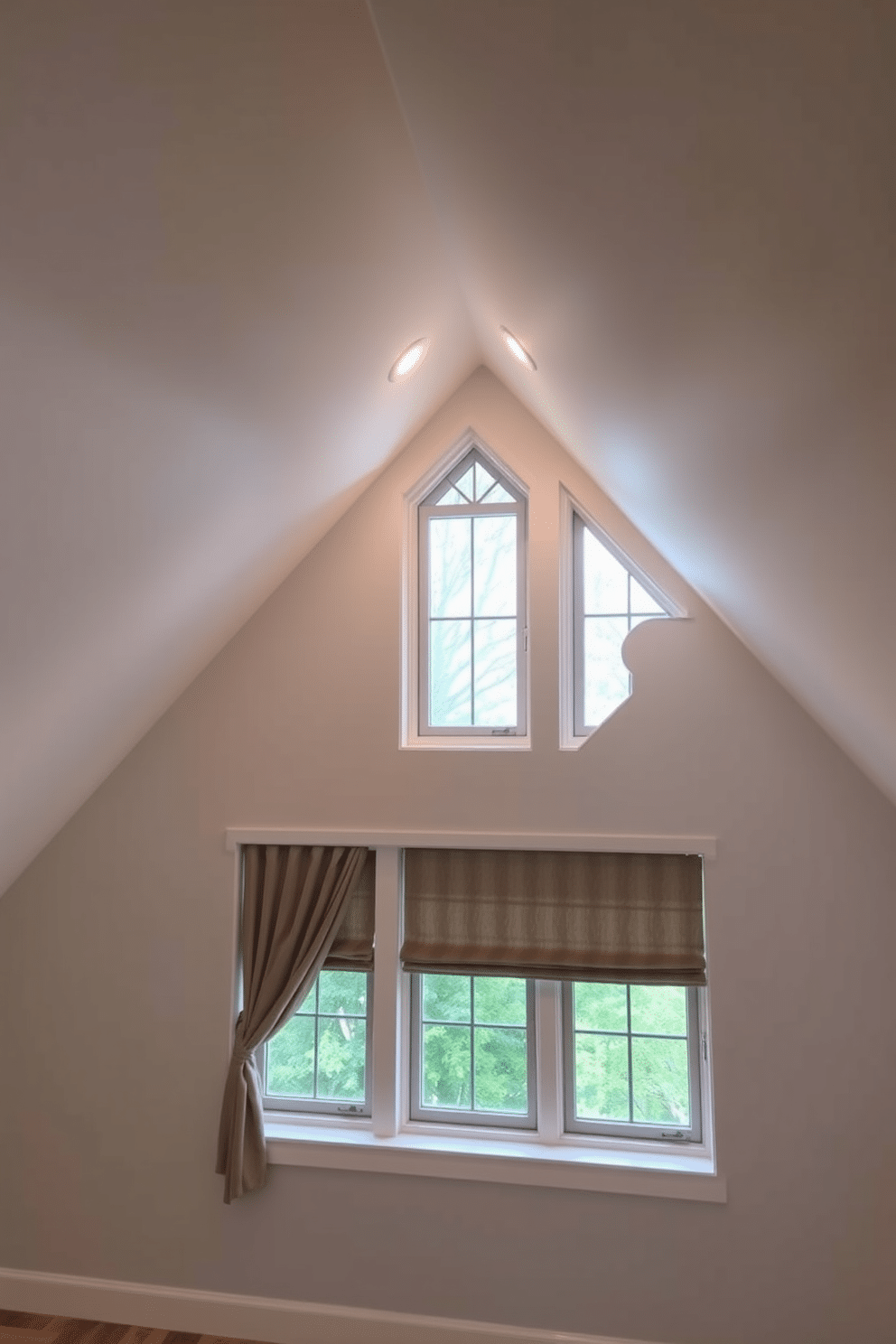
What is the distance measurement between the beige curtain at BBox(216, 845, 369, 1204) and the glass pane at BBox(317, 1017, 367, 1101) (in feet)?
0.78

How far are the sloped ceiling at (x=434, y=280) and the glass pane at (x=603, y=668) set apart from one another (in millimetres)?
586

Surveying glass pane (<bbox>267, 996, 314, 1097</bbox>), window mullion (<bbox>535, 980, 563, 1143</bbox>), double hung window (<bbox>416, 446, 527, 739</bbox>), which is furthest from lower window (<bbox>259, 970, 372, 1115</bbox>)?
double hung window (<bbox>416, 446, 527, 739</bbox>)

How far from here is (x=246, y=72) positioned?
169cm

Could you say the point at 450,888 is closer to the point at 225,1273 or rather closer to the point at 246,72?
the point at 225,1273

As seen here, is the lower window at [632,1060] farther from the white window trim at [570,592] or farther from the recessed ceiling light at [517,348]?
the recessed ceiling light at [517,348]

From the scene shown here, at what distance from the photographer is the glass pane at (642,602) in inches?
156

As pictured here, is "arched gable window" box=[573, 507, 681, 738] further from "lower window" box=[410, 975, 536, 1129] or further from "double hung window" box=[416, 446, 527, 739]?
"lower window" box=[410, 975, 536, 1129]

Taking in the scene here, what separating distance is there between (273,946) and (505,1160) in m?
1.19

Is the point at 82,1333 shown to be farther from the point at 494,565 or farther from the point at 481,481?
the point at 481,481

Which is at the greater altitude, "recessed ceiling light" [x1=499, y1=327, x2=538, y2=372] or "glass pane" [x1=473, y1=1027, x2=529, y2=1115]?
"recessed ceiling light" [x1=499, y1=327, x2=538, y2=372]

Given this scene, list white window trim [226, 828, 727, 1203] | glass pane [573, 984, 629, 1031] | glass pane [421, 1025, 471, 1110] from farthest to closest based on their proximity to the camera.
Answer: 1. glass pane [421, 1025, 471, 1110]
2. glass pane [573, 984, 629, 1031]
3. white window trim [226, 828, 727, 1203]

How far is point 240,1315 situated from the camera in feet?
12.5

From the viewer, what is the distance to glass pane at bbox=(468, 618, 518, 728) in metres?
4.05

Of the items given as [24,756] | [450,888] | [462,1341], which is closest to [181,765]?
[24,756]
